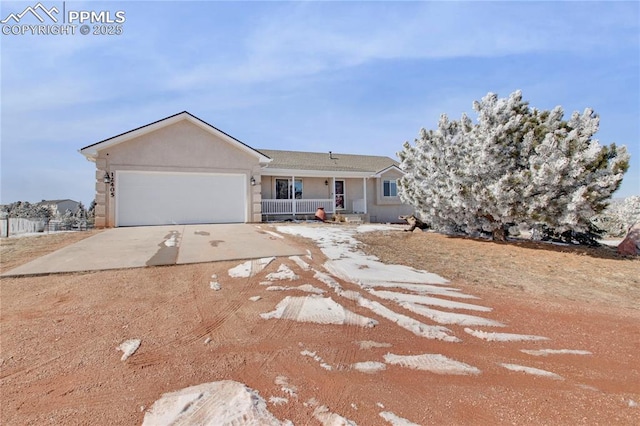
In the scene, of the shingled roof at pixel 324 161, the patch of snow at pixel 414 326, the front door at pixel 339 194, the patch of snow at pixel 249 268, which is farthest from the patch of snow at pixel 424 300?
the front door at pixel 339 194

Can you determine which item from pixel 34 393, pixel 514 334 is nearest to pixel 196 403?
pixel 34 393

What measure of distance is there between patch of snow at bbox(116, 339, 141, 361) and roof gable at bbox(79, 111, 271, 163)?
1261cm

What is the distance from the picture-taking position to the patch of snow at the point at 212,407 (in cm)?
208

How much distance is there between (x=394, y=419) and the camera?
215 centimetres

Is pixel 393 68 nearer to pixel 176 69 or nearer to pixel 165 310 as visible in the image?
pixel 176 69

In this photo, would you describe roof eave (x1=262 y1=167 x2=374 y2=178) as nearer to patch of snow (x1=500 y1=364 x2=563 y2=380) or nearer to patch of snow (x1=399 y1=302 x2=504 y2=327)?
patch of snow (x1=399 y1=302 x2=504 y2=327)

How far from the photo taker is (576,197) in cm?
854

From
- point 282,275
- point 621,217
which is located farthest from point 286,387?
point 621,217

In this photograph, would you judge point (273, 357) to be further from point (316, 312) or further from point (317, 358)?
point (316, 312)

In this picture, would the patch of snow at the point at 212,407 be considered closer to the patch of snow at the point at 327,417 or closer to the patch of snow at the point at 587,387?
the patch of snow at the point at 327,417

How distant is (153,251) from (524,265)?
9140 mm

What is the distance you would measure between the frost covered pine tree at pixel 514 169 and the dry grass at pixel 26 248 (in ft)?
37.5

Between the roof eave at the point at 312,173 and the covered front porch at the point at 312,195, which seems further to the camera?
the covered front porch at the point at 312,195

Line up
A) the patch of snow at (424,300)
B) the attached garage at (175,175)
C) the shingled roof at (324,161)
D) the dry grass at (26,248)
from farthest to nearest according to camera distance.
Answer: the shingled roof at (324,161) → the attached garage at (175,175) → the dry grass at (26,248) → the patch of snow at (424,300)
